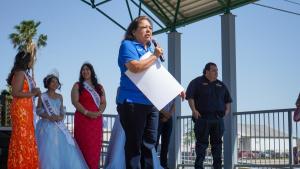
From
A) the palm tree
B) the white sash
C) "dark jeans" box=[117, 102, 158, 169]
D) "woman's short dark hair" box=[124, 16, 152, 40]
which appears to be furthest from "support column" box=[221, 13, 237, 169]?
the palm tree

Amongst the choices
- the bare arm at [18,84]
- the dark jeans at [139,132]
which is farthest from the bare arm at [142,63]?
the bare arm at [18,84]

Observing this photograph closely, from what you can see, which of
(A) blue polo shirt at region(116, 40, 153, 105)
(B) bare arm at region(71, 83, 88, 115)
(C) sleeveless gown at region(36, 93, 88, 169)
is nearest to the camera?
(A) blue polo shirt at region(116, 40, 153, 105)

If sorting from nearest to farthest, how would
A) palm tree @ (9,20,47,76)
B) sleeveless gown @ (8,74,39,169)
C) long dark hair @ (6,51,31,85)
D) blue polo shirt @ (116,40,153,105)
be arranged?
blue polo shirt @ (116,40,153,105) < sleeveless gown @ (8,74,39,169) < long dark hair @ (6,51,31,85) < palm tree @ (9,20,47,76)

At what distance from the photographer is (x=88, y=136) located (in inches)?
265

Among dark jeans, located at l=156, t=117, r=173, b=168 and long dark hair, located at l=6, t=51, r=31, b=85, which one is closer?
long dark hair, located at l=6, t=51, r=31, b=85

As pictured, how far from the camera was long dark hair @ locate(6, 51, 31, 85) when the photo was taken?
5.78 metres

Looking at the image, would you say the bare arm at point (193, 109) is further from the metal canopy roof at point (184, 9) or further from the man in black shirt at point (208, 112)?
the metal canopy roof at point (184, 9)

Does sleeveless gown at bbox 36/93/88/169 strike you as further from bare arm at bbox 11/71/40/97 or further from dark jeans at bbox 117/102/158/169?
dark jeans at bbox 117/102/158/169

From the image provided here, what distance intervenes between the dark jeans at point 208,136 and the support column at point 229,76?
3.67ft

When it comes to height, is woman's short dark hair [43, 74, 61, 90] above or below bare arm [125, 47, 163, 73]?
above

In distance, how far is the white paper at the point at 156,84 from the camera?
344cm

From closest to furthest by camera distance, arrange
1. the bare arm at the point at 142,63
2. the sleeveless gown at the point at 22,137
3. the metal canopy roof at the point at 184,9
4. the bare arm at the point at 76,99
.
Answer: the bare arm at the point at 142,63, the sleeveless gown at the point at 22,137, the bare arm at the point at 76,99, the metal canopy roof at the point at 184,9

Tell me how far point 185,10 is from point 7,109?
15.2 ft

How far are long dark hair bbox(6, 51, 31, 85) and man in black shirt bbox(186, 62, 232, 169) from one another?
2436mm
